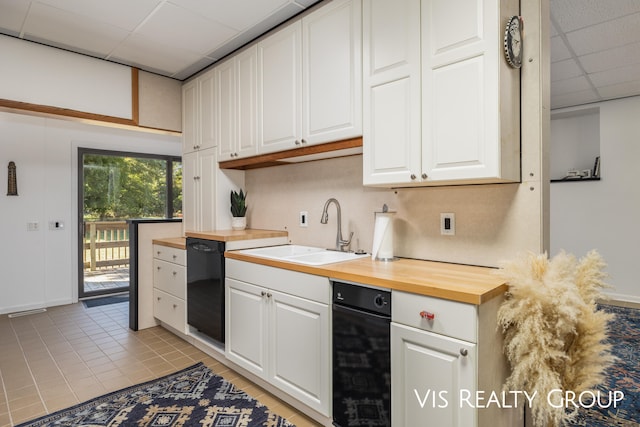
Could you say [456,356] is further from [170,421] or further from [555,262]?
[170,421]

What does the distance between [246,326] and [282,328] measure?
41cm

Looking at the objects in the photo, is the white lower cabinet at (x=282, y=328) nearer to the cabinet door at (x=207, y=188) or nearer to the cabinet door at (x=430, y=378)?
the cabinet door at (x=430, y=378)

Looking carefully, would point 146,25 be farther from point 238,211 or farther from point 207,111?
point 238,211

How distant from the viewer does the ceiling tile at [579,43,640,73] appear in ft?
10.6

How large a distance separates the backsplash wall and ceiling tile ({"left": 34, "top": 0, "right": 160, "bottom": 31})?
4.93ft

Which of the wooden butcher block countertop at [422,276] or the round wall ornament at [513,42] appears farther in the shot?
the round wall ornament at [513,42]

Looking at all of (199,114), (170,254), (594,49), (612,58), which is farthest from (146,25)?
(612,58)

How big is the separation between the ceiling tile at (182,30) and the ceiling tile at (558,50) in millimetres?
2707

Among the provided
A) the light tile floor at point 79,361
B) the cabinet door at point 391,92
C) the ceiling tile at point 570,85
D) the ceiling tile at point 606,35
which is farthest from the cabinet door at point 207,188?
the ceiling tile at point 570,85

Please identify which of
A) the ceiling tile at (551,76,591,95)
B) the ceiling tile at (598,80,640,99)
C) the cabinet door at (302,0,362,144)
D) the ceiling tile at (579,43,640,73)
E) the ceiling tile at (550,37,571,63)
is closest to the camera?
the cabinet door at (302,0,362,144)

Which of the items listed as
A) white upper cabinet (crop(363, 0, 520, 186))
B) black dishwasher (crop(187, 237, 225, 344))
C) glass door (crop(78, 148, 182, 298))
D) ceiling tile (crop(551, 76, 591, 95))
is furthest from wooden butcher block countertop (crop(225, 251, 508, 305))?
glass door (crop(78, 148, 182, 298))

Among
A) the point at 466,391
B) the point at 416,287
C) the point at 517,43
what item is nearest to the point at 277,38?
the point at 517,43

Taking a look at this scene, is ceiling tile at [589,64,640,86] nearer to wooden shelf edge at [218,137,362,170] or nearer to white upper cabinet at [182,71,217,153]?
wooden shelf edge at [218,137,362,170]

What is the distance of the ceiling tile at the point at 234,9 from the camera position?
2.37 m
